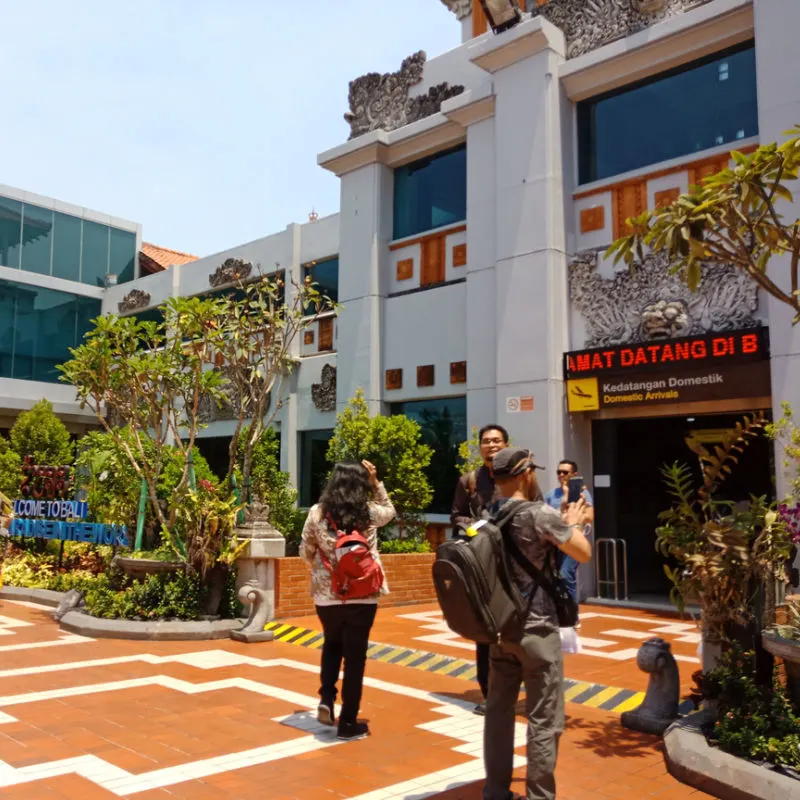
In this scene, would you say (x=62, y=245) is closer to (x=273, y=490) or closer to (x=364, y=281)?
(x=364, y=281)

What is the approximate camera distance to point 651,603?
41.0ft

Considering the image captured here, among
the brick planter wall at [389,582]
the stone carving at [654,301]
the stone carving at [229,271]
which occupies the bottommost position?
the brick planter wall at [389,582]

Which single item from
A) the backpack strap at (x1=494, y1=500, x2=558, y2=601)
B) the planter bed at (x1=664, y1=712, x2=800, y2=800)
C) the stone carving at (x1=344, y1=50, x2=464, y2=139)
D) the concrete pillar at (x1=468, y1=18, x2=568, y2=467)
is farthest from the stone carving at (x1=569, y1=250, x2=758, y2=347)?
the backpack strap at (x1=494, y1=500, x2=558, y2=601)

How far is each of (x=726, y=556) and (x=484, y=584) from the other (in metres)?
2.26

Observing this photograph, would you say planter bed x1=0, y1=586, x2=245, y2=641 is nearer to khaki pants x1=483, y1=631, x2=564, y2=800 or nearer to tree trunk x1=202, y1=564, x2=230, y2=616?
tree trunk x1=202, y1=564, x2=230, y2=616

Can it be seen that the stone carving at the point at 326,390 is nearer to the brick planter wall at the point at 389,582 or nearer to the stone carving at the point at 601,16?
the brick planter wall at the point at 389,582

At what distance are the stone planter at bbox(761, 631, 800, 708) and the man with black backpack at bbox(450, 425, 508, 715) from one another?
190 cm

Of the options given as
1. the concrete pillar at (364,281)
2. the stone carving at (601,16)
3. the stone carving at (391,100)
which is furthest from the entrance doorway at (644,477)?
the stone carving at (391,100)

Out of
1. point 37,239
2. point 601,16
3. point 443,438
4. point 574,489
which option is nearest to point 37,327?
point 37,239

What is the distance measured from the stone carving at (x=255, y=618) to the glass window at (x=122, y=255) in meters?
20.3

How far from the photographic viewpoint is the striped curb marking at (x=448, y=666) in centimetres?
671

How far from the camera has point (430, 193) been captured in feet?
54.0

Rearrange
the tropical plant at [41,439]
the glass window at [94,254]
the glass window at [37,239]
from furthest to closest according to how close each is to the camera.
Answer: the glass window at [94,254] < the glass window at [37,239] < the tropical plant at [41,439]

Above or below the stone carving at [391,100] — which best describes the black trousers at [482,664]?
below
